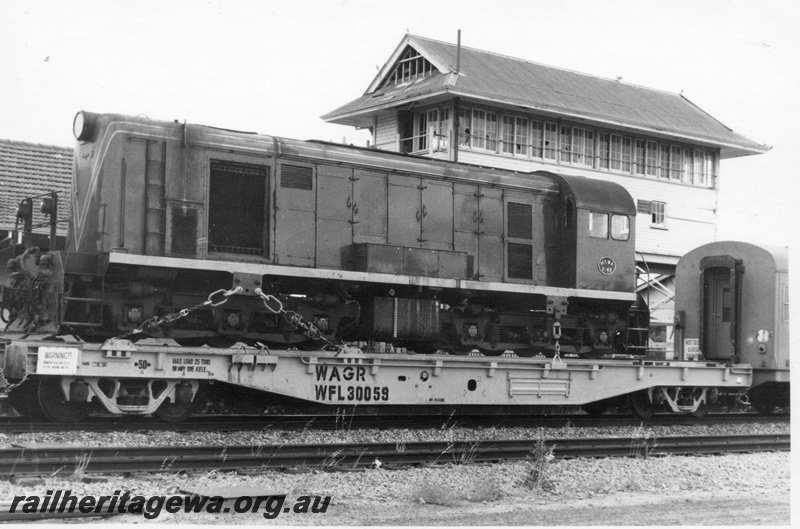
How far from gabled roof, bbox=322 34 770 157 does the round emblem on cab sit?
39.1ft

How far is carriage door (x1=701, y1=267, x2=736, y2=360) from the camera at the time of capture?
19.4 m

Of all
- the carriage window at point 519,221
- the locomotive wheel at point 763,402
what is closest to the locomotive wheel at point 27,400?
the carriage window at point 519,221

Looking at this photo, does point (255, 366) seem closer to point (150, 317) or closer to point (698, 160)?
point (150, 317)

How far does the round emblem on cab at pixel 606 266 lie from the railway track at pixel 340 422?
8.58 feet

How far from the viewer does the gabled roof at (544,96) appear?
29.7 meters

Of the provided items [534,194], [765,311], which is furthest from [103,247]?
[765,311]

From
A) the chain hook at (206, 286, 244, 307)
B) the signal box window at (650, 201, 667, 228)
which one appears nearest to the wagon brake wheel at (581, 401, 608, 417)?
the chain hook at (206, 286, 244, 307)

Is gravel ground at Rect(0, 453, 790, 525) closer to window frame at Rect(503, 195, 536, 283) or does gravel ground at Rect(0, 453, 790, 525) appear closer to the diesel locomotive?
the diesel locomotive

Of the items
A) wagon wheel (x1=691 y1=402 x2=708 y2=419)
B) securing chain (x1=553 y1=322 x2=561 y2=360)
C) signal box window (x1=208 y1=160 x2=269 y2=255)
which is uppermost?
signal box window (x1=208 y1=160 x2=269 y2=255)

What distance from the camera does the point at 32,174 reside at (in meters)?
23.4

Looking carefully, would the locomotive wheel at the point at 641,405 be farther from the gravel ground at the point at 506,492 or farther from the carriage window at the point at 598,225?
the gravel ground at the point at 506,492

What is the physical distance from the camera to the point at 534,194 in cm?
1730

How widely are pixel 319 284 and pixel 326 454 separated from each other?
13.0 feet

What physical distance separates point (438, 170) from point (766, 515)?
27.1 feet
